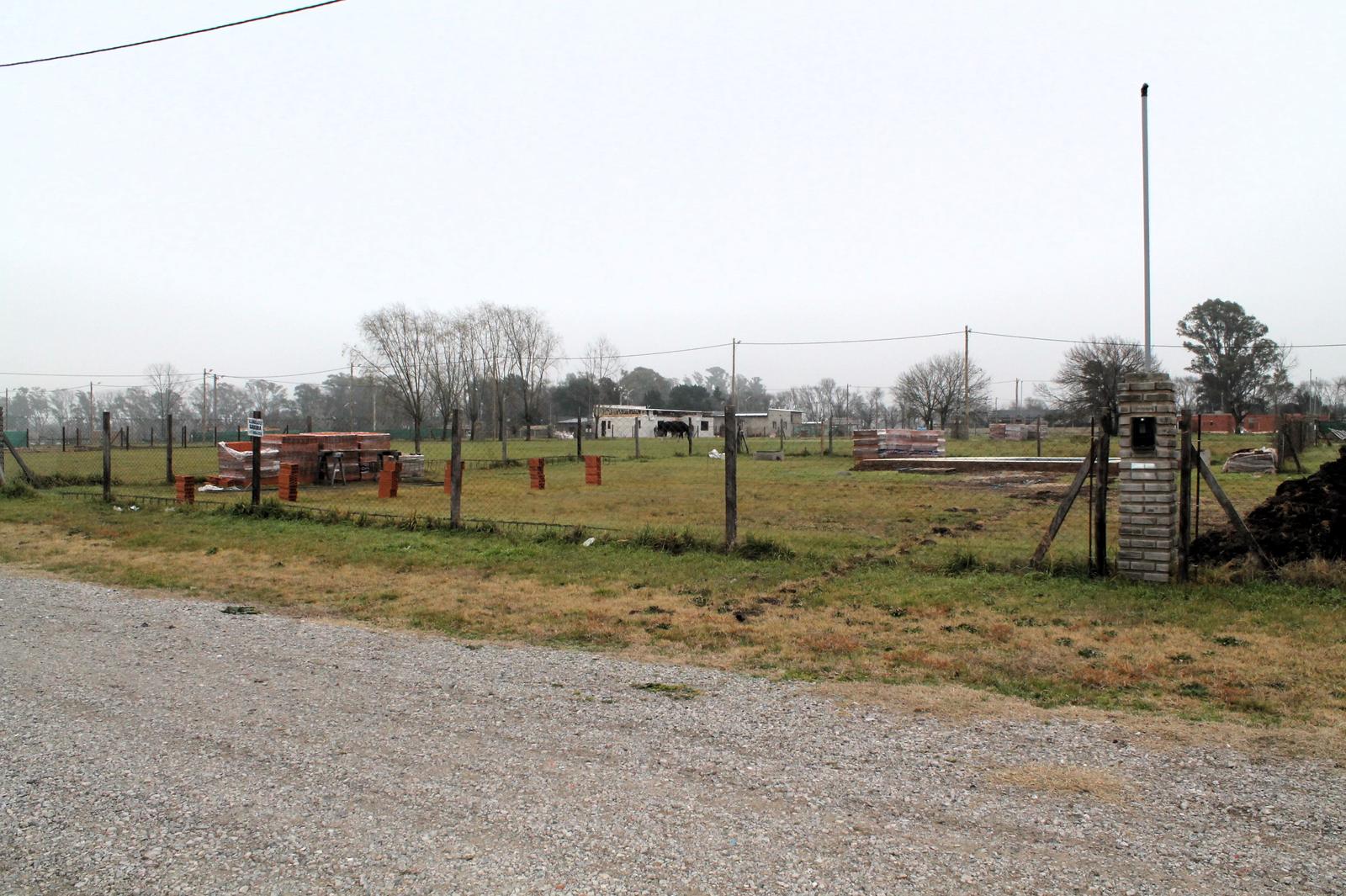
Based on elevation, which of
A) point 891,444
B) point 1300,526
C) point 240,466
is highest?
point 891,444

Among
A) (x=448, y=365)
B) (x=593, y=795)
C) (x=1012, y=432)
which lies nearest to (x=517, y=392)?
(x=448, y=365)

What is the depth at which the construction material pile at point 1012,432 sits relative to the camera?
175 ft

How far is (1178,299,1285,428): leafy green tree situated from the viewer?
6838 centimetres

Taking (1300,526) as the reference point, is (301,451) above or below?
above

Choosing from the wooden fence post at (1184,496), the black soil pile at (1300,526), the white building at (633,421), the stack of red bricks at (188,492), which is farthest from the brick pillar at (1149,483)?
the white building at (633,421)

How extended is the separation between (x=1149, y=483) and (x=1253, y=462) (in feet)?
57.4

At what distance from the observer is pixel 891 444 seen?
30328 mm

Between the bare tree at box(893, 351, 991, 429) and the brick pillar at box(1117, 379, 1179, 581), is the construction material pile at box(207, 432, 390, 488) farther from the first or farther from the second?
the bare tree at box(893, 351, 991, 429)

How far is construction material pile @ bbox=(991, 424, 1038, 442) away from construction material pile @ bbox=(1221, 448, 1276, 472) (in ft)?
99.1

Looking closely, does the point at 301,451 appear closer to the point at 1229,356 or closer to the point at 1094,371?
the point at 1094,371

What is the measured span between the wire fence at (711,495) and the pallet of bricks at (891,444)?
1139 millimetres

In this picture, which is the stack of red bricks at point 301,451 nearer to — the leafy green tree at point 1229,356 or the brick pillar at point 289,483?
the brick pillar at point 289,483

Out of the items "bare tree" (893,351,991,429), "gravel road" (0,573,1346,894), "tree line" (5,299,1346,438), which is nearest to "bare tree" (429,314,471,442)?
"tree line" (5,299,1346,438)

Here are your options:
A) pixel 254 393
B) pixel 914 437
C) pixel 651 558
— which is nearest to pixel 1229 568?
pixel 651 558
